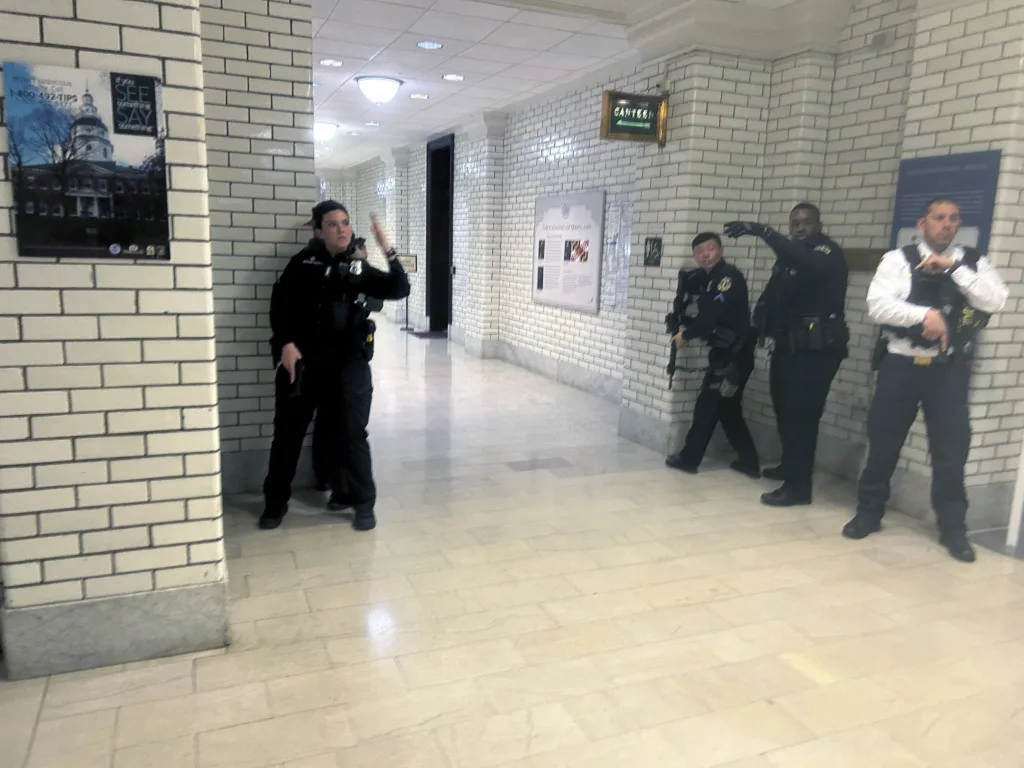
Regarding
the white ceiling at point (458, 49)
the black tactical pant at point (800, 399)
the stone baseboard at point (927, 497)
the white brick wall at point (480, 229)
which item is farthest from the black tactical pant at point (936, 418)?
the white brick wall at point (480, 229)

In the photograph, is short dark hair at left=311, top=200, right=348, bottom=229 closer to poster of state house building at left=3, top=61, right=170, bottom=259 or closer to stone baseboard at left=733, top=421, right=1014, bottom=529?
poster of state house building at left=3, top=61, right=170, bottom=259

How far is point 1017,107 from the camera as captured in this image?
12.5ft

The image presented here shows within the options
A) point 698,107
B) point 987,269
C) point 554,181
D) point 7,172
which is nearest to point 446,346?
point 554,181

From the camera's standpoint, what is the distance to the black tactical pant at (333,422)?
3930mm

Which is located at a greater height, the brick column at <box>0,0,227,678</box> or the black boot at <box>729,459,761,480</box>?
the brick column at <box>0,0,227,678</box>

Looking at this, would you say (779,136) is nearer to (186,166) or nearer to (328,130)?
(186,166)

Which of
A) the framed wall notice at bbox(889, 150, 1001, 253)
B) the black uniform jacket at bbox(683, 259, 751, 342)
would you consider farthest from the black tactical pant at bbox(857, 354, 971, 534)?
the black uniform jacket at bbox(683, 259, 751, 342)

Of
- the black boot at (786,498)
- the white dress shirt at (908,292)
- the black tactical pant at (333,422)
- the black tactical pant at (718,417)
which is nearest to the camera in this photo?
the white dress shirt at (908,292)

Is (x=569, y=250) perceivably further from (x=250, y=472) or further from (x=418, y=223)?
(x=418, y=223)

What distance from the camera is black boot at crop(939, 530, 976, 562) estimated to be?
3.85 metres

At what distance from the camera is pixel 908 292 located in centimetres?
387

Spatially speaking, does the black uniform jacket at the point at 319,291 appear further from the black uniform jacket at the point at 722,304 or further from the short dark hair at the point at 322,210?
the black uniform jacket at the point at 722,304

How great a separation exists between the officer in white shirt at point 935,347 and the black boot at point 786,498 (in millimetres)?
504

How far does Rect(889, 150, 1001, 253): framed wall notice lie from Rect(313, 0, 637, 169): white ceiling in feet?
7.52
